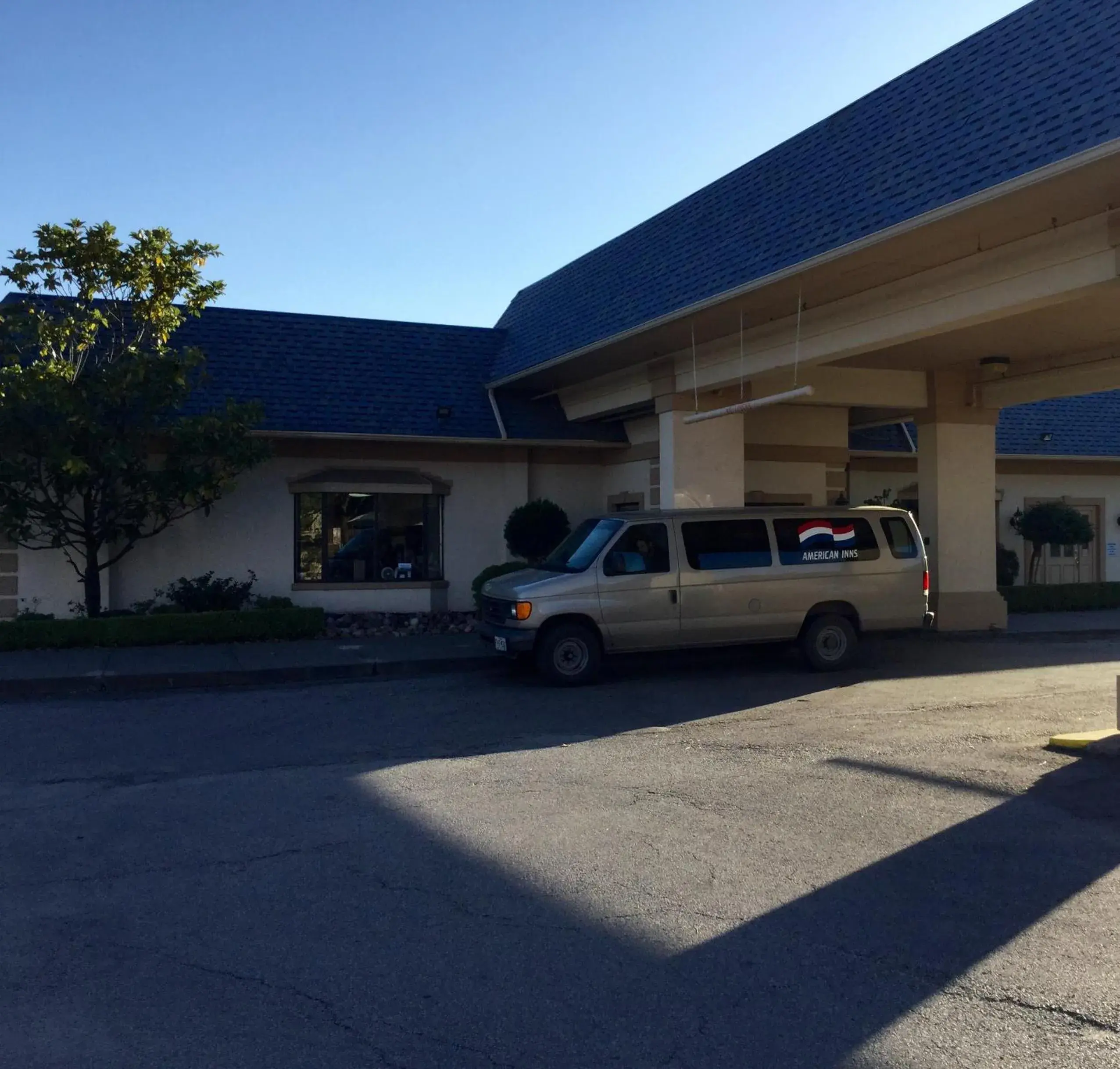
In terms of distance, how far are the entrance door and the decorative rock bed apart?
43.4ft

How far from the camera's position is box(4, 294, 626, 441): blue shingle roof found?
1788cm

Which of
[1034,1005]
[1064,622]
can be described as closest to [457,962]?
[1034,1005]

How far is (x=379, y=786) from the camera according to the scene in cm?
815

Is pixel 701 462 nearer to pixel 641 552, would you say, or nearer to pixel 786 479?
pixel 786 479

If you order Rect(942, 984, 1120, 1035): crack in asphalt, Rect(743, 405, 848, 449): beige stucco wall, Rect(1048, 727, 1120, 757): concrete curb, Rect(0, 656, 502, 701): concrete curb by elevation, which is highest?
Rect(743, 405, 848, 449): beige stucco wall

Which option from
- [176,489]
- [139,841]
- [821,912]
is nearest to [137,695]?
[176,489]

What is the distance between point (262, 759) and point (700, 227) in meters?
9.77

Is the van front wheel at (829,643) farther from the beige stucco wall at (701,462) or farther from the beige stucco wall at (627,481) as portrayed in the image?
the beige stucco wall at (627,481)

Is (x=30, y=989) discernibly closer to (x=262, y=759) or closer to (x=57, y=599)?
(x=262, y=759)

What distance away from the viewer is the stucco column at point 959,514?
1753 cm

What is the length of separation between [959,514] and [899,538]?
442 cm

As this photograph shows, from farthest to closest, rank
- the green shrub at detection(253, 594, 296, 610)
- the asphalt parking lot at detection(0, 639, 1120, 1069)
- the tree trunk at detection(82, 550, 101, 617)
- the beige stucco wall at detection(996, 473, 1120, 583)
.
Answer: the beige stucco wall at detection(996, 473, 1120, 583), the green shrub at detection(253, 594, 296, 610), the tree trunk at detection(82, 550, 101, 617), the asphalt parking lot at detection(0, 639, 1120, 1069)

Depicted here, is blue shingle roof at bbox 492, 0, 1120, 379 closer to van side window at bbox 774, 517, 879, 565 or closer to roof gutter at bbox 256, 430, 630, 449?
roof gutter at bbox 256, 430, 630, 449

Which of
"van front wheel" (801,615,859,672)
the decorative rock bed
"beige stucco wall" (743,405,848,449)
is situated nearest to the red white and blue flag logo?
"van front wheel" (801,615,859,672)
